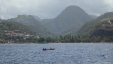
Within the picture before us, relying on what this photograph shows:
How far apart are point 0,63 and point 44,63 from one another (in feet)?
48.9

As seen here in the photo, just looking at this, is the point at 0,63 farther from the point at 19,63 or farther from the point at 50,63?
the point at 50,63

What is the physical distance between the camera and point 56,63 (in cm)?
9675

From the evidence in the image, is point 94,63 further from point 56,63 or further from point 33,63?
point 33,63

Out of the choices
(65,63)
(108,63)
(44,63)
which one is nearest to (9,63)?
(44,63)

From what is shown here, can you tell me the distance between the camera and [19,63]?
97312mm

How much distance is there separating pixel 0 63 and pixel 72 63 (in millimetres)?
24417

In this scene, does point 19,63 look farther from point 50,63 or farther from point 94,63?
point 94,63

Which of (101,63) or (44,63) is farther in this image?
(44,63)

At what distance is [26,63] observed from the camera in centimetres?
9769

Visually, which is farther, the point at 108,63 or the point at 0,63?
the point at 0,63

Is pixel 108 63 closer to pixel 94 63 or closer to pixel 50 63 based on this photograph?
pixel 94 63

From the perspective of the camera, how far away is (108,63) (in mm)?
93250

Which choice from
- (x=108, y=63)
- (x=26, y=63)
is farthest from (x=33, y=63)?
(x=108, y=63)

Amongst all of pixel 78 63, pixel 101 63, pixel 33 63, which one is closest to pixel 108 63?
pixel 101 63
